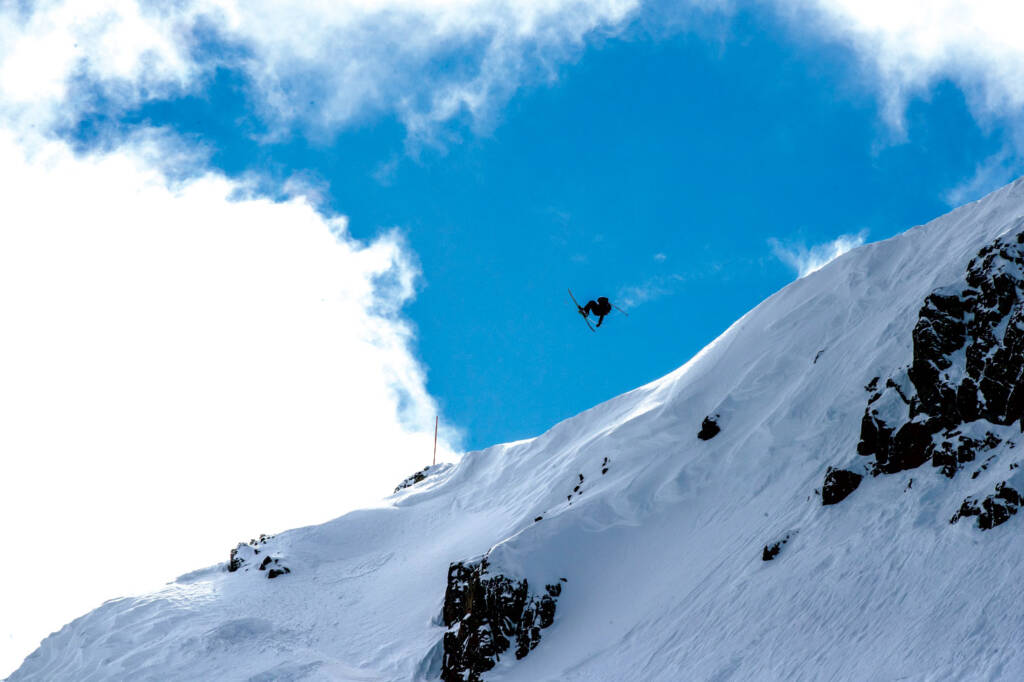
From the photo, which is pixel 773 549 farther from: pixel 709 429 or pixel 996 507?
pixel 709 429

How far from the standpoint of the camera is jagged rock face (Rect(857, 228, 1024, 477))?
19.5 metres

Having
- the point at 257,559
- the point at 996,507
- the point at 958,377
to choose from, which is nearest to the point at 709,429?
Answer: the point at 958,377

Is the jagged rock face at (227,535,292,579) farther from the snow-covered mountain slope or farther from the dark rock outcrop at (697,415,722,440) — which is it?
the dark rock outcrop at (697,415,722,440)

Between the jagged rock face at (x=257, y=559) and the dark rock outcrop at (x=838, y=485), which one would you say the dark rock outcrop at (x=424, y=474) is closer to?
the jagged rock face at (x=257, y=559)

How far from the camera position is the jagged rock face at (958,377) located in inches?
767

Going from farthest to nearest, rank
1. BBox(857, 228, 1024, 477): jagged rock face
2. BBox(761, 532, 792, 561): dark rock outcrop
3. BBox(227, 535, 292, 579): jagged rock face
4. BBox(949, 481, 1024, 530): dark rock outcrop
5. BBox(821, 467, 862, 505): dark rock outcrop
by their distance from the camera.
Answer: BBox(227, 535, 292, 579): jagged rock face, BBox(821, 467, 862, 505): dark rock outcrop, BBox(761, 532, 792, 561): dark rock outcrop, BBox(857, 228, 1024, 477): jagged rock face, BBox(949, 481, 1024, 530): dark rock outcrop

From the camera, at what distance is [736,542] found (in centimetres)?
2286

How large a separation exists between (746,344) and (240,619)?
882 inches

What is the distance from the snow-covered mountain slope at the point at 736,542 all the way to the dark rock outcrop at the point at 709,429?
6 cm

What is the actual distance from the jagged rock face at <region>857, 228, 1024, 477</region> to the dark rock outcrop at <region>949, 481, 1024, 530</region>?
1982mm

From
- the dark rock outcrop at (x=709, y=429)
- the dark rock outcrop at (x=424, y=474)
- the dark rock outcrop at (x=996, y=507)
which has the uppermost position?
the dark rock outcrop at (x=424, y=474)

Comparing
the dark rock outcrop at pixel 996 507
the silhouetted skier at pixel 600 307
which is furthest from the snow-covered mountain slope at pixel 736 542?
the silhouetted skier at pixel 600 307

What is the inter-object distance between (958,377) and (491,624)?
14025 mm

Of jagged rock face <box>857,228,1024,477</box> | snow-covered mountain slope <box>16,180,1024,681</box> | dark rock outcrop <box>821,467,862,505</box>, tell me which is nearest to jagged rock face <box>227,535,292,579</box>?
snow-covered mountain slope <box>16,180,1024,681</box>
